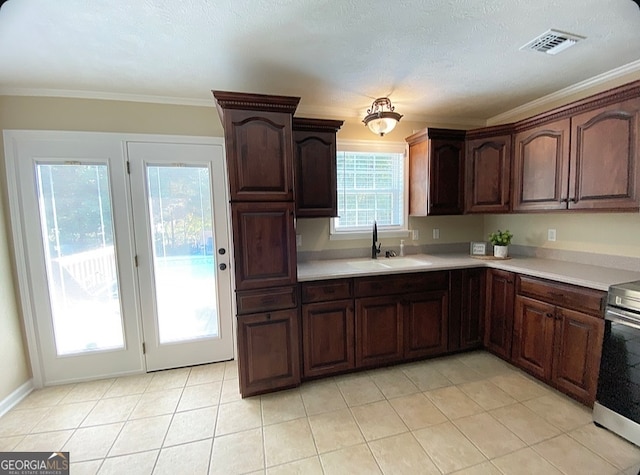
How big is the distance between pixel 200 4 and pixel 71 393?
3.01 meters

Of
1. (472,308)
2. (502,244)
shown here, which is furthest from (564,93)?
(472,308)

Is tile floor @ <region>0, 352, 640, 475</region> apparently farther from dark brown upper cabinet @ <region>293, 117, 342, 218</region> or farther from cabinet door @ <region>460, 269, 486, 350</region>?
dark brown upper cabinet @ <region>293, 117, 342, 218</region>

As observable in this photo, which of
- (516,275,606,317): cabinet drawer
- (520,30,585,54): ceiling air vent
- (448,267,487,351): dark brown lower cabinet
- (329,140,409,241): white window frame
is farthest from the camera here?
(329,140,409,241): white window frame

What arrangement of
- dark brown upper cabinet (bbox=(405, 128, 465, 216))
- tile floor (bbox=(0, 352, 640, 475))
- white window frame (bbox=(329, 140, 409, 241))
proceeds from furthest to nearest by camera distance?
white window frame (bbox=(329, 140, 409, 241)) → dark brown upper cabinet (bbox=(405, 128, 465, 216)) → tile floor (bbox=(0, 352, 640, 475))

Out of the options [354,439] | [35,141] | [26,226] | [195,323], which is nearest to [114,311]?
[195,323]

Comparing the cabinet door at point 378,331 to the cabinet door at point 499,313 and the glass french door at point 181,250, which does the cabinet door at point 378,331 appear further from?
the glass french door at point 181,250

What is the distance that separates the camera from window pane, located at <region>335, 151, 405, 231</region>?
3.08 metres

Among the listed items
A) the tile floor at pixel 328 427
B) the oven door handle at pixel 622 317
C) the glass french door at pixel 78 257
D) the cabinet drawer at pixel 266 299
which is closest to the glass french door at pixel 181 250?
the glass french door at pixel 78 257

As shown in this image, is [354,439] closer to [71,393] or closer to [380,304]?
[380,304]

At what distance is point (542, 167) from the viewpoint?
2.50 meters

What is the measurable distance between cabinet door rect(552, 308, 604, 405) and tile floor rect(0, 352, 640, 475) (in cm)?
14

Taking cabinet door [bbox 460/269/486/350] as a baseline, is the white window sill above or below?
above

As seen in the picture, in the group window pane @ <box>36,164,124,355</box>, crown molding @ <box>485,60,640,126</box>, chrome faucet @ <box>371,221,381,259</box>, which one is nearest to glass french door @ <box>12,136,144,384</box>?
window pane @ <box>36,164,124,355</box>

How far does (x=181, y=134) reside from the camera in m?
2.54
